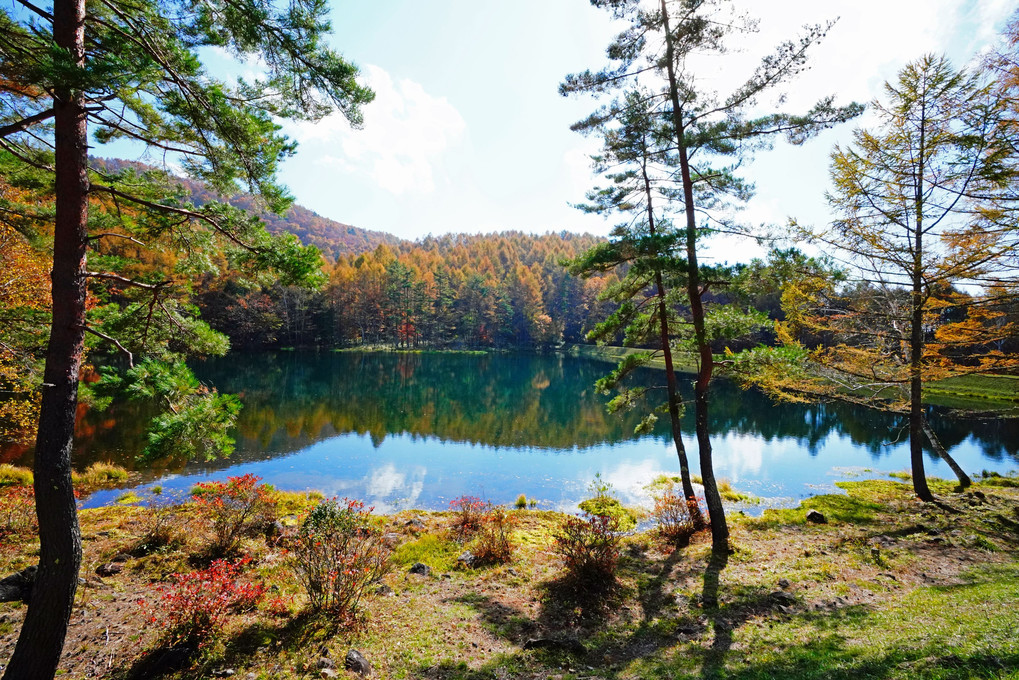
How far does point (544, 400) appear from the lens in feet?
111

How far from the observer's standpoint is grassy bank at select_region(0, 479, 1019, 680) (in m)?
4.59

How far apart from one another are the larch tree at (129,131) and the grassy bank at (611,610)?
6.75 ft

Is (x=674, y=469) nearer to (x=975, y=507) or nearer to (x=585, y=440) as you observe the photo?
(x=585, y=440)

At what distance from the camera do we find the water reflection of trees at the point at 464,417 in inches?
811

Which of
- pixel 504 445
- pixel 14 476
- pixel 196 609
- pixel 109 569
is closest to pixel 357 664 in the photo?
pixel 196 609

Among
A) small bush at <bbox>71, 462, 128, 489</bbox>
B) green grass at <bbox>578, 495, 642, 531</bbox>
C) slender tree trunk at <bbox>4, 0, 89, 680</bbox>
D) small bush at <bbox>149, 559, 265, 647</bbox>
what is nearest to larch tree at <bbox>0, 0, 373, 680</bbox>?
slender tree trunk at <bbox>4, 0, 89, 680</bbox>

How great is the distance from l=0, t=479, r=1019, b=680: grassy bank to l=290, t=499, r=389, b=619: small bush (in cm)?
26

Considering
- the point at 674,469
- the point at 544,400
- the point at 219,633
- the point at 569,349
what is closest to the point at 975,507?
the point at 674,469

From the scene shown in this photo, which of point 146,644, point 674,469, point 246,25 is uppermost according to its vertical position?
point 246,25

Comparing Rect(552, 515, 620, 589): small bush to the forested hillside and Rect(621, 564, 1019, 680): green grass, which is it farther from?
the forested hillside

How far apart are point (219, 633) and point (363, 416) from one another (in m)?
22.7

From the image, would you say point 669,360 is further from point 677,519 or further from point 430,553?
point 430,553

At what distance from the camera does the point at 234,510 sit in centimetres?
869

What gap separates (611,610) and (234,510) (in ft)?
24.9
